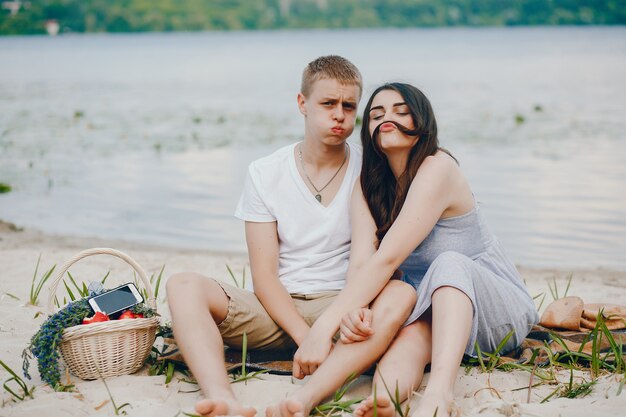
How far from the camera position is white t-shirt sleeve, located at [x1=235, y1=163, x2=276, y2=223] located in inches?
152

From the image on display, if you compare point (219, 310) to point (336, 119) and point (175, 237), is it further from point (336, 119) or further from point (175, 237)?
point (175, 237)

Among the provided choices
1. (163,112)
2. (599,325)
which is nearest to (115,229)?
(599,325)

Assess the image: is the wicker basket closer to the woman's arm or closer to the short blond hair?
the woman's arm

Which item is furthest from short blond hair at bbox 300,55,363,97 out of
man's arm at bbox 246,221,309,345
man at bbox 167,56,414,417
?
man's arm at bbox 246,221,309,345

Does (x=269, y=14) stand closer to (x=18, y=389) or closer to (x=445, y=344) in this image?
(x=18, y=389)

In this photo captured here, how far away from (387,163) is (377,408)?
1.33m

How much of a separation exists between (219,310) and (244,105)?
18489mm

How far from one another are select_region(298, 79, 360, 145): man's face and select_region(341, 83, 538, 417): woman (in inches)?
4.1

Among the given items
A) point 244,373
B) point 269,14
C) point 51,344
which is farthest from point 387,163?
point 269,14

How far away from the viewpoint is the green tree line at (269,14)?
286 feet

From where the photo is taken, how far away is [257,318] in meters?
3.73

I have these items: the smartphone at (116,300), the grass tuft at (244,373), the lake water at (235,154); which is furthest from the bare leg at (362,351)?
the lake water at (235,154)

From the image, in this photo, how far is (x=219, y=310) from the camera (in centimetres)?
359

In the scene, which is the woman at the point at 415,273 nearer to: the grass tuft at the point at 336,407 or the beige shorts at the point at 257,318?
the grass tuft at the point at 336,407
